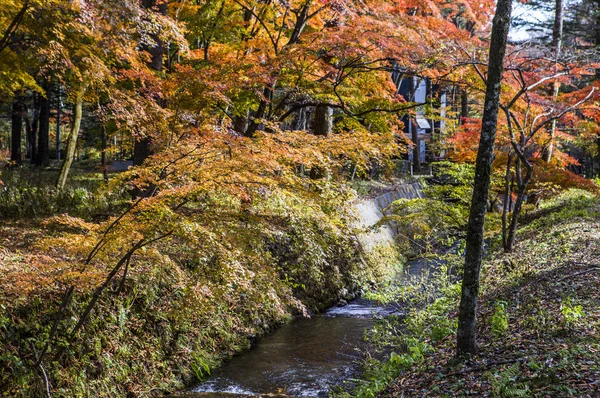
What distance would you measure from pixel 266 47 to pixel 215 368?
6.33 metres

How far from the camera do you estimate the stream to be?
669 centimetres

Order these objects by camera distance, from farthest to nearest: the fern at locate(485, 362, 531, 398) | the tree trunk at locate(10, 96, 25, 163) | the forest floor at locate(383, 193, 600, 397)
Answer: the tree trunk at locate(10, 96, 25, 163), the forest floor at locate(383, 193, 600, 397), the fern at locate(485, 362, 531, 398)

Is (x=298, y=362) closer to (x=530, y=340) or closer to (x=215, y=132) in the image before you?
(x=530, y=340)

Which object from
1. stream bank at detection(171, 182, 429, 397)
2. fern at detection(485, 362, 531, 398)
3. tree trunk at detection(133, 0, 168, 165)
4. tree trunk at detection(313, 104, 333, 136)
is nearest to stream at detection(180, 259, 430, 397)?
stream bank at detection(171, 182, 429, 397)

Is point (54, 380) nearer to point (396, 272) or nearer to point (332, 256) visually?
point (332, 256)

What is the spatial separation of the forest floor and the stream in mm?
1483

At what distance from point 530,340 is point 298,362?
11.6 ft

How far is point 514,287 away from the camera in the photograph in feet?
24.9

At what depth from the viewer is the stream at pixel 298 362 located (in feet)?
22.0

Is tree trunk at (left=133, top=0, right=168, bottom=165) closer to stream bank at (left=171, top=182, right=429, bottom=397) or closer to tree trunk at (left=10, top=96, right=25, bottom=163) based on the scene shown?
stream bank at (left=171, top=182, right=429, bottom=397)

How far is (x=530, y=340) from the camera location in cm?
530

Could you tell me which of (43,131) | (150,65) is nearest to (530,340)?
(150,65)

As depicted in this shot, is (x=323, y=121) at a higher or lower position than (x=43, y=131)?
higher

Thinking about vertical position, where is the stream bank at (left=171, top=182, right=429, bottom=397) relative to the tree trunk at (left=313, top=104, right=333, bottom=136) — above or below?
below
